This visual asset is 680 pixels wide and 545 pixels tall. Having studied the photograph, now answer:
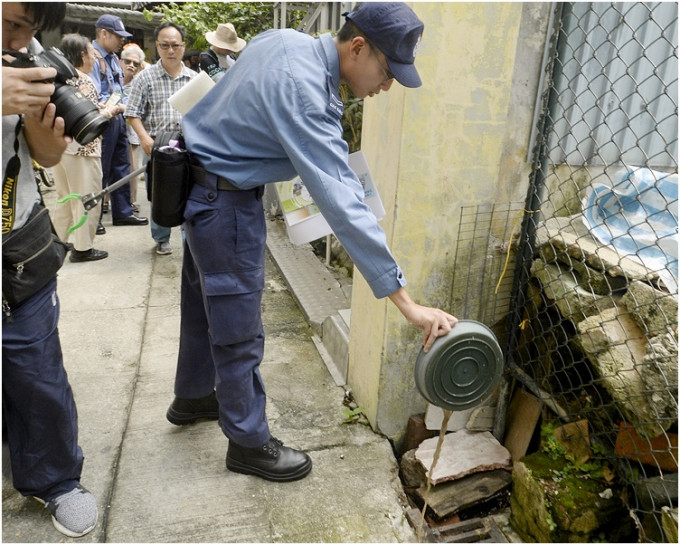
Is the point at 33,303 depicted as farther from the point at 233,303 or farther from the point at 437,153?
the point at 437,153

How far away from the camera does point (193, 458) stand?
276 cm

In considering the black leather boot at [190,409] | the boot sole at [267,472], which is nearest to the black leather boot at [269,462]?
the boot sole at [267,472]

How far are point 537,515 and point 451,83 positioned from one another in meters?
2.00

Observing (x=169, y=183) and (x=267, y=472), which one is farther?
(x=267, y=472)

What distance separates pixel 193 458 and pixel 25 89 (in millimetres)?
1820

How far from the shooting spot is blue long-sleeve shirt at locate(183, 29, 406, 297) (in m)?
1.96

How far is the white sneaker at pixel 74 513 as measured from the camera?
225cm

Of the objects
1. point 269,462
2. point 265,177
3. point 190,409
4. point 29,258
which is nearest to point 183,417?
point 190,409

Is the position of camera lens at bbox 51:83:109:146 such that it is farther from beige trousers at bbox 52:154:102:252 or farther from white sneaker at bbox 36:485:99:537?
beige trousers at bbox 52:154:102:252

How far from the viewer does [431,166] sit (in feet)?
8.54

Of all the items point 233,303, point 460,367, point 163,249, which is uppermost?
point 233,303

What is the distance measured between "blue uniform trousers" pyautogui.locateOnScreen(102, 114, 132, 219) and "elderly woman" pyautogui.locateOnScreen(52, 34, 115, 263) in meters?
0.77

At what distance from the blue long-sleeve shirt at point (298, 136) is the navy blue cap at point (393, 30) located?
18cm

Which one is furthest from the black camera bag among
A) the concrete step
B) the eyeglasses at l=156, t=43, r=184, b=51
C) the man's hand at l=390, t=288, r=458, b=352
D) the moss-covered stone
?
the eyeglasses at l=156, t=43, r=184, b=51
